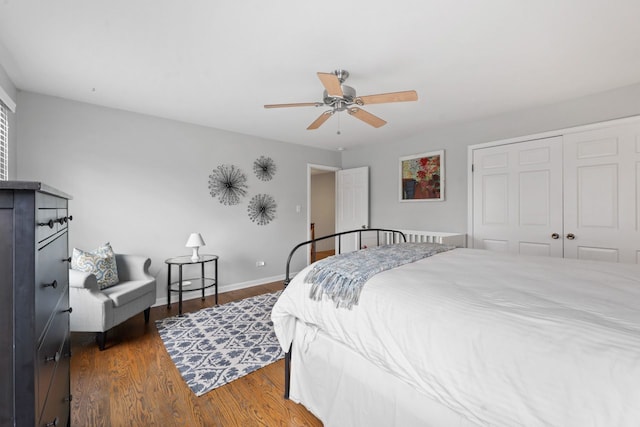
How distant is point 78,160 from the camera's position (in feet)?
10.0

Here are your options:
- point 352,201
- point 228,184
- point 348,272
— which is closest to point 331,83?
point 348,272

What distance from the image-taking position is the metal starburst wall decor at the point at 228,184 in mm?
4004

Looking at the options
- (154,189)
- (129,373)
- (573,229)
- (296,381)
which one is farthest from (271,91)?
(573,229)

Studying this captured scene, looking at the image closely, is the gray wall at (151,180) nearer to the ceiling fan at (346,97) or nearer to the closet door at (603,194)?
the ceiling fan at (346,97)

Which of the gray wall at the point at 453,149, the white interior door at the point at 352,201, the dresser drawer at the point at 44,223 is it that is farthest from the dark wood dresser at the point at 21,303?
the white interior door at the point at 352,201

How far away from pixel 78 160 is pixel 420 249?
361cm

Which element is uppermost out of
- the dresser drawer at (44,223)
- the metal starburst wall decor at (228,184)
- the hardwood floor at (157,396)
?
the metal starburst wall decor at (228,184)

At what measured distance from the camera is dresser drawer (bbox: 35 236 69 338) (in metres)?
0.85

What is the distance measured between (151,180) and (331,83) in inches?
106

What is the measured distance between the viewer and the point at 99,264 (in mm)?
2686

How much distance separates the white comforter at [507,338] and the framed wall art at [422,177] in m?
2.66

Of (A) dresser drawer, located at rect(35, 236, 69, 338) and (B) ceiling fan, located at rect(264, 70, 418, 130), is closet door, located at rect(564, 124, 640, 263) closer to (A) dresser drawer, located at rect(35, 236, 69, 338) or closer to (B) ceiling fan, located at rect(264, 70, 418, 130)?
(B) ceiling fan, located at rect(264, 70, 418, 130)

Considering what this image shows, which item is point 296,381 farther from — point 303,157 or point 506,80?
point 303,157

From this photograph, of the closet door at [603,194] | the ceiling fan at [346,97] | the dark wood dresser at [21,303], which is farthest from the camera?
the closet door at [603,194]
